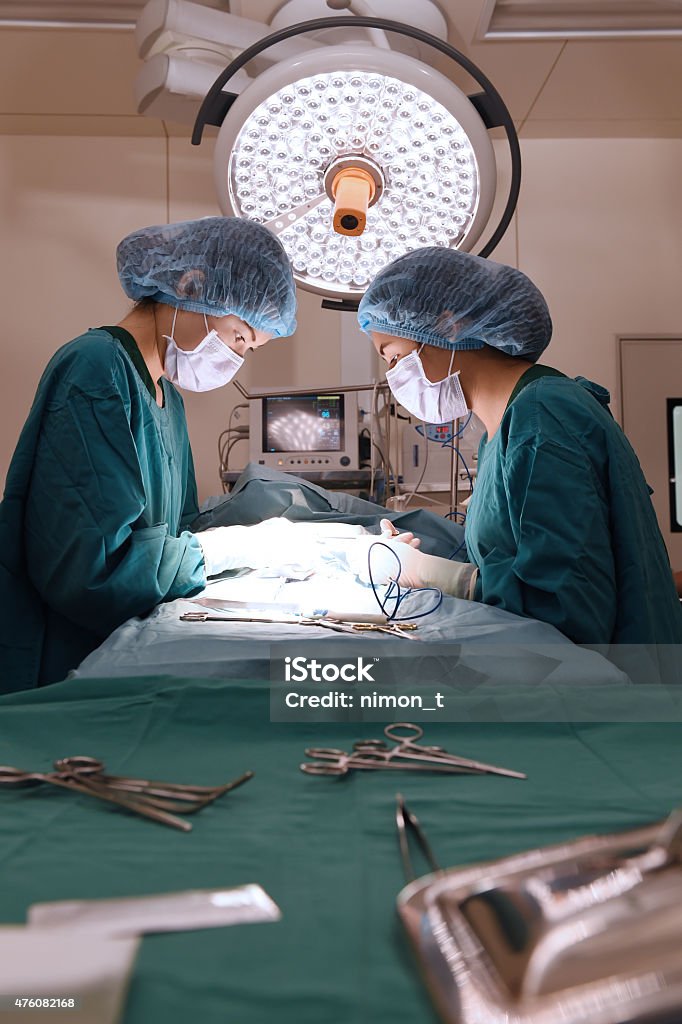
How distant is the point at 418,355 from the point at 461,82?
1.84 m

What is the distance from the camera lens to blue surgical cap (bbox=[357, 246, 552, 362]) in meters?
1.85

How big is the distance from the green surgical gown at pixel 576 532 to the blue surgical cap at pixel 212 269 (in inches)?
26.3

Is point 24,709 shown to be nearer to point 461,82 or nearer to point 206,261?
point 206,261

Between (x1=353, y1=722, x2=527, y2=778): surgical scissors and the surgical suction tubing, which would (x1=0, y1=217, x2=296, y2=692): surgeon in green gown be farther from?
(x1=353, y1=722, x2=527, y2=778): surgical scissors

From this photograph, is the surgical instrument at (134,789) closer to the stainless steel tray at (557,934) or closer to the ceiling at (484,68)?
the stainless steel tray at (557,934)

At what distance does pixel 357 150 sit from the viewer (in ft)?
4.44

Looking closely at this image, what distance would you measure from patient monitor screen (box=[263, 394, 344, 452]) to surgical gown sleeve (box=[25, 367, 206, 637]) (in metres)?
1.32

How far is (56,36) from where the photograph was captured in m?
2.97

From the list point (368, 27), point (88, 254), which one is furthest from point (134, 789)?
point (88, 254)

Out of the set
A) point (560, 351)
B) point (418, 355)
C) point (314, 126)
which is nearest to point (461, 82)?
point (560, 351)

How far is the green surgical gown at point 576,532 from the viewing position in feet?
4.98

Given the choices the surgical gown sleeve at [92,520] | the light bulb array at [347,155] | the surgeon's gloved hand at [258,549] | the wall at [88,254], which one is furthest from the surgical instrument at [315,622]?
the wall at [88,254]

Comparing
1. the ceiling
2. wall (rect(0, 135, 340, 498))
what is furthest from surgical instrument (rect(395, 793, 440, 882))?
wall (rect(0, 135, 340, 498))

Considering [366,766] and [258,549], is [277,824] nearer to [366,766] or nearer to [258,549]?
[366,766]
